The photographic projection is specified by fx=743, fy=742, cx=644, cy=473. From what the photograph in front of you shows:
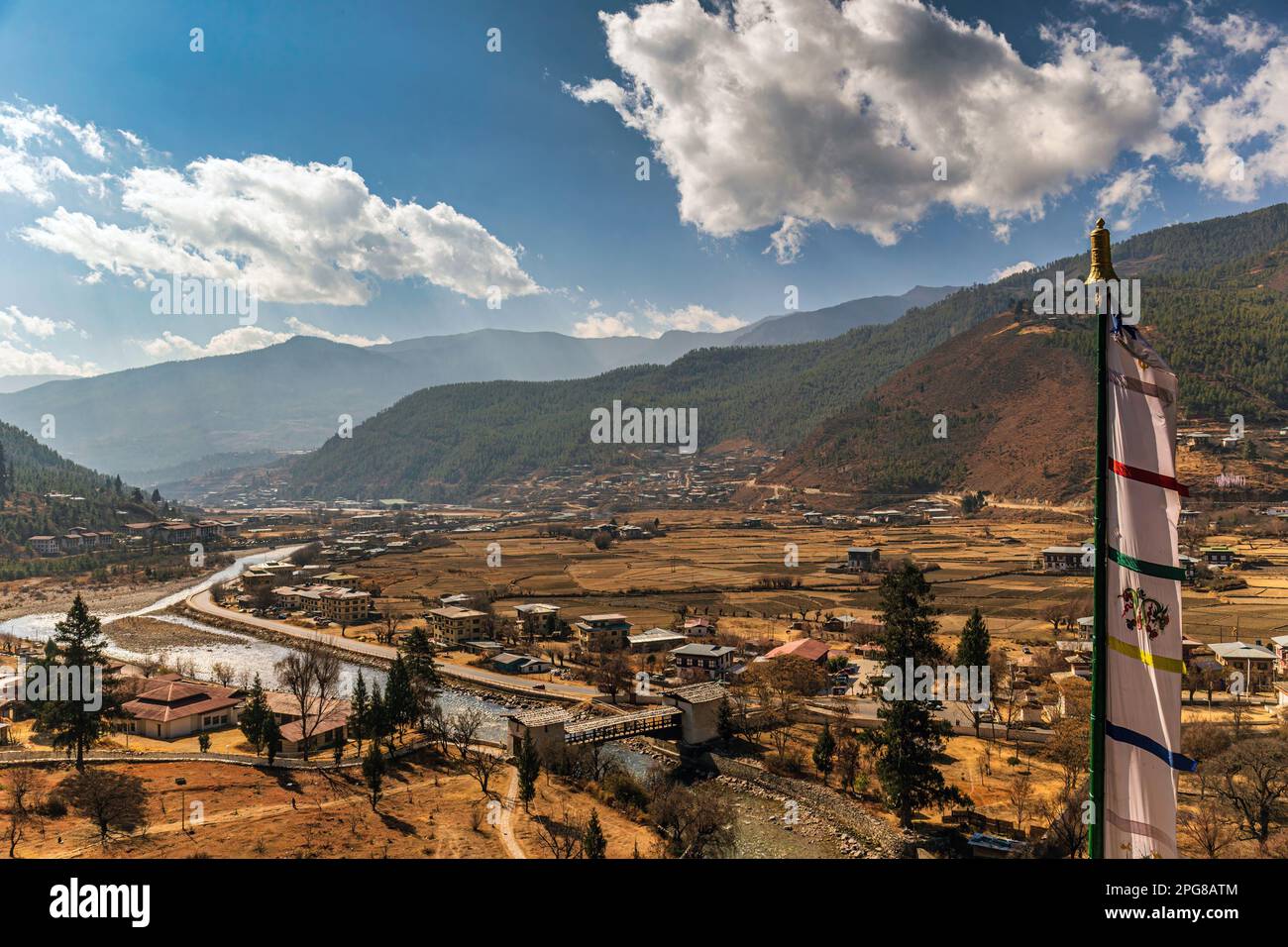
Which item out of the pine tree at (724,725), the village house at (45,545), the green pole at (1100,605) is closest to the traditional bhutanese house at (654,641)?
the pine tree at (724,725)

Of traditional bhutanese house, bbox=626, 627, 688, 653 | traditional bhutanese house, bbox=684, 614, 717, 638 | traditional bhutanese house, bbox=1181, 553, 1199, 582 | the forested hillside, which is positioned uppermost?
the forested hillside

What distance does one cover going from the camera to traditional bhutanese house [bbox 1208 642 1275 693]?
90.1ft

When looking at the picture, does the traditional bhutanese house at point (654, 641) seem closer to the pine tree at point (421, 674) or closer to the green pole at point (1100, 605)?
the pine tree at point (421, 674)

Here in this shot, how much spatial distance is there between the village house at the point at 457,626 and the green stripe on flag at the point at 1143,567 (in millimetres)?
42736

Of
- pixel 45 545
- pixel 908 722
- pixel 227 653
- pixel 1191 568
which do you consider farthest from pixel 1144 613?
pixel 45 545

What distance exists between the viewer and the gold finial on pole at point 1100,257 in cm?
341

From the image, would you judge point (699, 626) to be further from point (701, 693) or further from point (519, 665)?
point (701, 693)

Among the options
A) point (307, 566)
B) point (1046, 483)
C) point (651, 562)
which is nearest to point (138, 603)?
point (307, 566)

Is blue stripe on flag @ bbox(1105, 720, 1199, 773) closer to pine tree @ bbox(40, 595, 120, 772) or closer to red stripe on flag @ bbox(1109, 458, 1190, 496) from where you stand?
red stripe on flag @ bbox(1109, 458, 1190, 496)

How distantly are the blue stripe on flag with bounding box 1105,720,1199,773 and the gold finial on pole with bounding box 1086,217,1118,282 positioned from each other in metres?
2.05

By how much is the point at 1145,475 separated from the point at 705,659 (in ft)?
105

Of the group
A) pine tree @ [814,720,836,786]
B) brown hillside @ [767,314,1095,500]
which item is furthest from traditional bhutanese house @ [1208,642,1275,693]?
brown hillside @ [767,314,1095,500]

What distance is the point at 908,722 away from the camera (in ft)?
61.5

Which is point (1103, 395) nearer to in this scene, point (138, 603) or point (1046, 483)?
point (138, 603)
